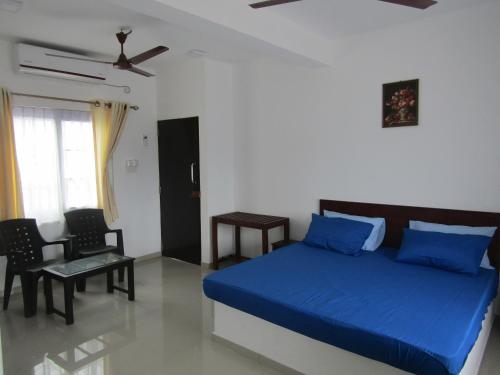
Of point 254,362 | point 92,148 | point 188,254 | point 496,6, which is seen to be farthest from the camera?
point 188,254

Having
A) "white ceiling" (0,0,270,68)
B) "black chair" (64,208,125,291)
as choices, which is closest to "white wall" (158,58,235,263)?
"white ceiling" (0,0,270,68)

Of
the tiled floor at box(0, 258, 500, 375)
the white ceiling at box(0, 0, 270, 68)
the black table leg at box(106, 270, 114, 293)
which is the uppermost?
the white ceiling at box(0, 0, 270, 68)

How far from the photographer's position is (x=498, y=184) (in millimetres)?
3000

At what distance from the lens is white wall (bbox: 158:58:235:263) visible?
4.56m

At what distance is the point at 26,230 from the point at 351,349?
3355mm

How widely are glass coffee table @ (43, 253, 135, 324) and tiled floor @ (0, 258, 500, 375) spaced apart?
10cm

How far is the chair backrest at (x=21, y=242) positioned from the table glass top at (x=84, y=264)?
0.34 metres

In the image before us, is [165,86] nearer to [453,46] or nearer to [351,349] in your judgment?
[453,46]

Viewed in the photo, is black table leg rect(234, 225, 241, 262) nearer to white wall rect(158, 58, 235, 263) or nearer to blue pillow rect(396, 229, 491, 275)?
white wall rect(158, 58, 235, 263)

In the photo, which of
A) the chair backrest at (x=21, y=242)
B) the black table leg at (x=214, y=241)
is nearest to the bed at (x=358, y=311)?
the black table leg at (x=214, y=241)

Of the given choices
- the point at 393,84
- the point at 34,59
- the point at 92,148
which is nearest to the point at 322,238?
the point at 393,84

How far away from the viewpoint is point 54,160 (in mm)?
4113

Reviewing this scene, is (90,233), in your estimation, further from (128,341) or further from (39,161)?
(128,341)

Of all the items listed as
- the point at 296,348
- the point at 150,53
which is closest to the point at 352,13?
the point at 150,53
